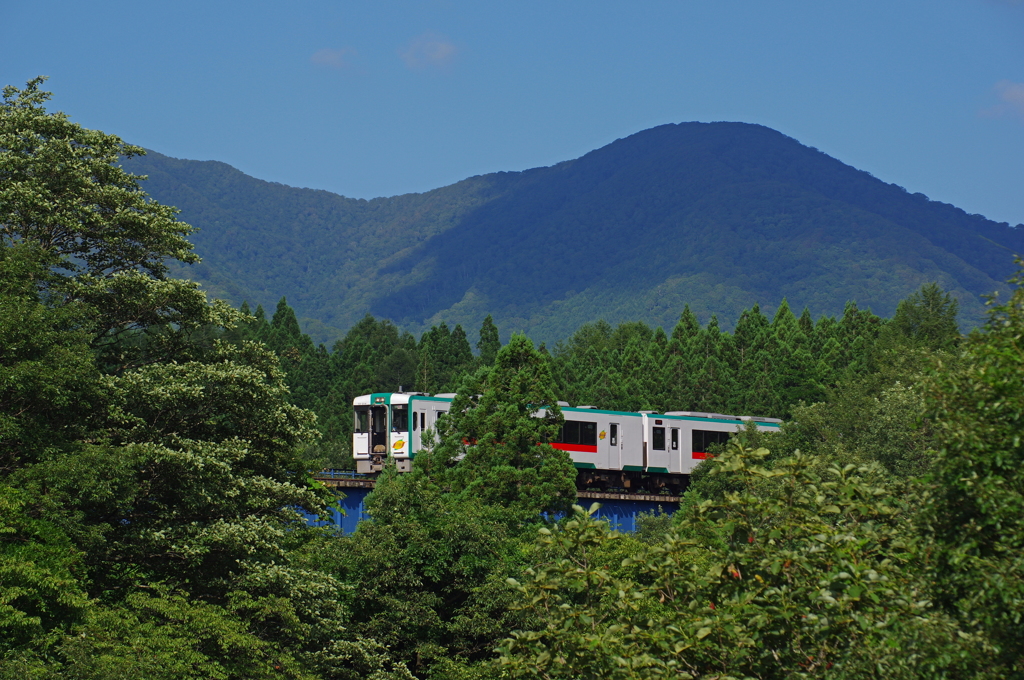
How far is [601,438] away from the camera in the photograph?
167 ft

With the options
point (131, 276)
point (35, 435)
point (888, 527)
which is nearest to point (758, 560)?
point (888, 527)

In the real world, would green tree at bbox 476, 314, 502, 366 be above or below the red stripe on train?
above

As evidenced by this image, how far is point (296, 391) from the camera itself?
106 m

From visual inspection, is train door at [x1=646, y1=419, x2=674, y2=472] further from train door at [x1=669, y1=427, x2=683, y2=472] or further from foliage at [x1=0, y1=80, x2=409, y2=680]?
foliage at [x1=0, y1=80, x2=409, y2=680]

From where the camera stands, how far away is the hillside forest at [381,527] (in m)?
10.0

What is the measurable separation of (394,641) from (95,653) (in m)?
9.31

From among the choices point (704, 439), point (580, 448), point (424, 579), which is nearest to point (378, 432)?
point (580, 448)

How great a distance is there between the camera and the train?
47.6m

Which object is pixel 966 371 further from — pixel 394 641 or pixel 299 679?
pixel 394 641

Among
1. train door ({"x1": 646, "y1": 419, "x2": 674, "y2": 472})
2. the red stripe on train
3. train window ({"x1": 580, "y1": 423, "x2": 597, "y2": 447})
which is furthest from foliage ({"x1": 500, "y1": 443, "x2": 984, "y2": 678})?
train door ({"x1": 646, "y1": 419, "x2": 674, "y2": 472})

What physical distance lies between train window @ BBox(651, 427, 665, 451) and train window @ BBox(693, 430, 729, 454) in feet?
5.95

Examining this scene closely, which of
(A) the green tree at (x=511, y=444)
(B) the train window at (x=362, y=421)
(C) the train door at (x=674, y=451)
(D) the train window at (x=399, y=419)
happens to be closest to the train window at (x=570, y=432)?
(C) the train door at (x=674, y=451)

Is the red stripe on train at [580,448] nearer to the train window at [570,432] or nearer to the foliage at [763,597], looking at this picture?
the train window at [570,432]

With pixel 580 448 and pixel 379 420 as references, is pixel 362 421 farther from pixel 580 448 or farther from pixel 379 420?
pixel 580 448
